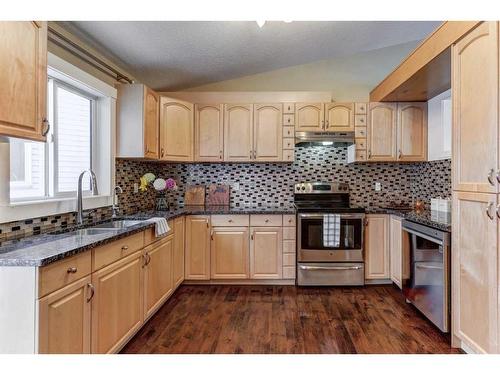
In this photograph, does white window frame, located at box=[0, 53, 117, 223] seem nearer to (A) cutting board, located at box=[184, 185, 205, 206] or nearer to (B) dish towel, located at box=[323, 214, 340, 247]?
(A) cutting board, located at box=[184, 185, 205, 206]

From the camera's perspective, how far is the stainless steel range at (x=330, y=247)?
137 inches

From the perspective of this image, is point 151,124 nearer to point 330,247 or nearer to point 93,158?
point 93,158

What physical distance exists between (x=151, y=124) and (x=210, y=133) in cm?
75

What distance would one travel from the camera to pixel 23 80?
1481 mm

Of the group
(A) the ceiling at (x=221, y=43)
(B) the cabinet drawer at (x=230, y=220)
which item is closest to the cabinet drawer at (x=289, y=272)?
(B) the cabinet drawer at (x=230, y=220)

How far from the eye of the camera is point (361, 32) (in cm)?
331

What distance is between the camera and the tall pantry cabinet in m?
1.74

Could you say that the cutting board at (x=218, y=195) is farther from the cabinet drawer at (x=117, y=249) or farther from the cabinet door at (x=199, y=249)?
the cabinet drawer at (x=117, y=249)

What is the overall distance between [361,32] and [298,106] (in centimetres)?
99

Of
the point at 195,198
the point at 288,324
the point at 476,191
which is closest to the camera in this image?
the point at 476,191

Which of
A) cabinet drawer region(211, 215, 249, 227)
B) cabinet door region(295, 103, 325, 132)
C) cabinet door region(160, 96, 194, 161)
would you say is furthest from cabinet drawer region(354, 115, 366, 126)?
cabinet door region(160, 96, 194, 161)

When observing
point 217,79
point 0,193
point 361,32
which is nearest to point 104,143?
point 0,193

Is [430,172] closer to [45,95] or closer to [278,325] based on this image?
[278,325]

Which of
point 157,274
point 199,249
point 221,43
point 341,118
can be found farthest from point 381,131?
point 157,274
